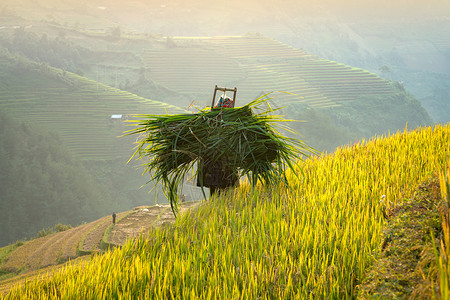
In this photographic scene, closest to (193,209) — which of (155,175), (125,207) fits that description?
(155,175)

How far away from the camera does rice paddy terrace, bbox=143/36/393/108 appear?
107938mm

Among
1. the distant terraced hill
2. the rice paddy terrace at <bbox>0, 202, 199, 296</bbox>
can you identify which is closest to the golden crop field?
the rice paddy terrace at <bbox>0, 202, 199, 296</bbox>

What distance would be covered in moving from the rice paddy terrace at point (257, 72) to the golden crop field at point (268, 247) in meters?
101

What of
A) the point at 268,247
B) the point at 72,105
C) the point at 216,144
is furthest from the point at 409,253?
the point at 72,105

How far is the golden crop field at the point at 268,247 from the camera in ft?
6.15

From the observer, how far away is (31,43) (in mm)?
114000

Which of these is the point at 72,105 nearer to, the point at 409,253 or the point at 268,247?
the point at 268,247

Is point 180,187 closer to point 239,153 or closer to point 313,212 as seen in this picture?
point 239,153

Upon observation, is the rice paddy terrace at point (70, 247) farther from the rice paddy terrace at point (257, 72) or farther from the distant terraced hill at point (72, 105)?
the rice paddy terrace at point (257, 72)

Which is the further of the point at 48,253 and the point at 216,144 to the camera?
the point at 48,253

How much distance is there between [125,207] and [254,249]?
71382mm

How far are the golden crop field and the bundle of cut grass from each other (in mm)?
278

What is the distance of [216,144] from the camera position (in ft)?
11.4

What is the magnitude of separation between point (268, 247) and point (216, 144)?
1.40m
